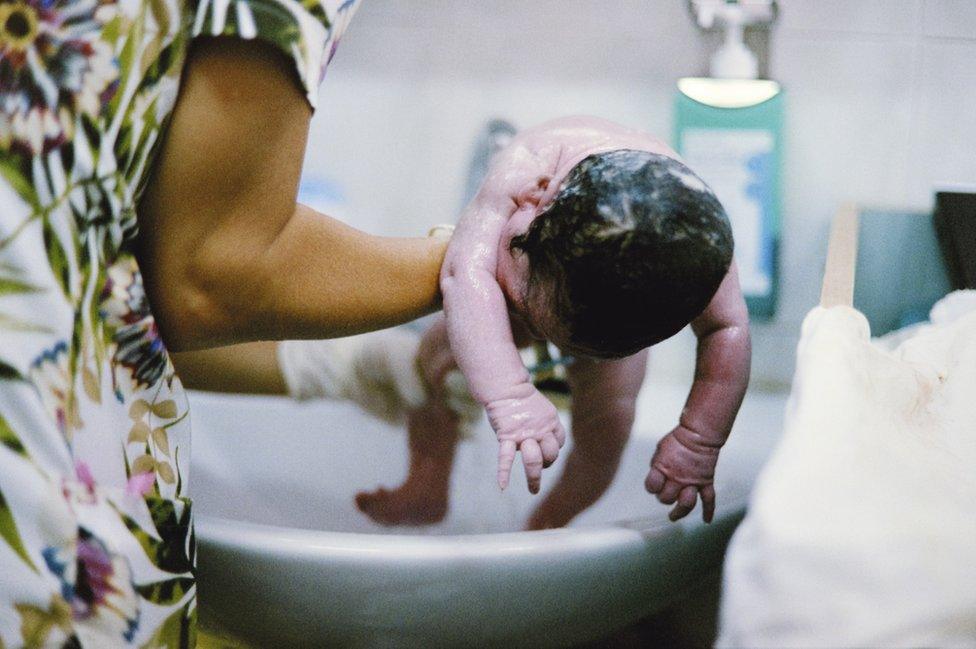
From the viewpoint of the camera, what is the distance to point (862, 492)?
1.16 ft

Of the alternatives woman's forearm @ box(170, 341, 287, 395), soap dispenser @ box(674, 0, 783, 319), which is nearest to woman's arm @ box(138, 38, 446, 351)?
woman's forearm @ box(170, 341, 287, 395)

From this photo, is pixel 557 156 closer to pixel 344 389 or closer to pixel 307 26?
pixel 307 26

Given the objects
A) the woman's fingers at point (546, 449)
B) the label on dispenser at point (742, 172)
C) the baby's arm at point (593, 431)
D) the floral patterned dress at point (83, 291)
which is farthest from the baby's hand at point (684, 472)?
the label on dispenser at point (742, 172)

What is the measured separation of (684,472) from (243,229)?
33cm

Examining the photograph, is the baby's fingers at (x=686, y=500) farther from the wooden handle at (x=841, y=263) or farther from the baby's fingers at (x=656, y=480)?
the wooden handle at (x=841, y=263)

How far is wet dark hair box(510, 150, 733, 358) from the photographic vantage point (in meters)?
0.50

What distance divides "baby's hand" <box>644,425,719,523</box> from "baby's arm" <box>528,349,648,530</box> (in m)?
0.20

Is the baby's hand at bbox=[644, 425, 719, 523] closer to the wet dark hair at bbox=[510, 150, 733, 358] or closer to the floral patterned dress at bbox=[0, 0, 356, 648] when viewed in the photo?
the wet dark hair at bbox=[510, 150, 733, 358]

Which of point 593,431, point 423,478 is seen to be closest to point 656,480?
point 593,431

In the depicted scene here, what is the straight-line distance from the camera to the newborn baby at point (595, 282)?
0.50m

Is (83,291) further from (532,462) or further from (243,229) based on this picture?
(532,462)

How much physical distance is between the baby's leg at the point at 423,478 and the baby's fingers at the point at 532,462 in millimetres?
409

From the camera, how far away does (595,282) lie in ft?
1.69

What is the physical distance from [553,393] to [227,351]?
335 mm
